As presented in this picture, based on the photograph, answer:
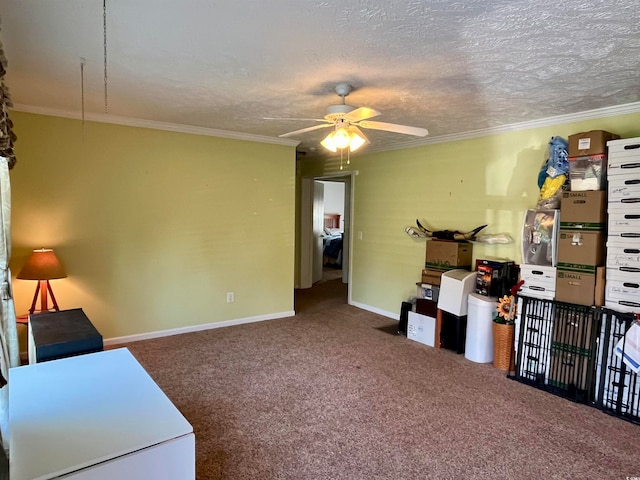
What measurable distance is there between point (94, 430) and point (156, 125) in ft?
11.2

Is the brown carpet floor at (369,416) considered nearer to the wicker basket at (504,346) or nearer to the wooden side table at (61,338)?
the wicker basket at (504,346)

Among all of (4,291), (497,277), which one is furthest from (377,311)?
(4,291)

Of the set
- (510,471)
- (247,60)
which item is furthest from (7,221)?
(510,471)

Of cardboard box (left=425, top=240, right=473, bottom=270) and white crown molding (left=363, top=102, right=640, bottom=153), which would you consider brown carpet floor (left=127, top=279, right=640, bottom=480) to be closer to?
cardboard box (left=425, top=240, right=473, bottom=270)

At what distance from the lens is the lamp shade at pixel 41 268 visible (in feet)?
10.6

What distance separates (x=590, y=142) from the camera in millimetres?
2977

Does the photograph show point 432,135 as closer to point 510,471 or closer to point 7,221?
point 510,471

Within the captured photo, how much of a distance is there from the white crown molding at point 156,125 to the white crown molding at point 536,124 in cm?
158

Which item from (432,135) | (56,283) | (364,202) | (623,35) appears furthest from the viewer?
(364,202)

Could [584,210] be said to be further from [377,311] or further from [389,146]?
[377,311]

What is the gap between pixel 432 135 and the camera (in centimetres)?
437

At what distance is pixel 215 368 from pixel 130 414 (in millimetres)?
2167

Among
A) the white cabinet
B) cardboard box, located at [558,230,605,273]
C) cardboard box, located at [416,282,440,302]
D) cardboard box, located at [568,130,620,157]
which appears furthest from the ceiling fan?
cardboard box, located at [416,282,440,302]

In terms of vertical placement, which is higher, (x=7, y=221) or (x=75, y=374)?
(x=7, y=221)
